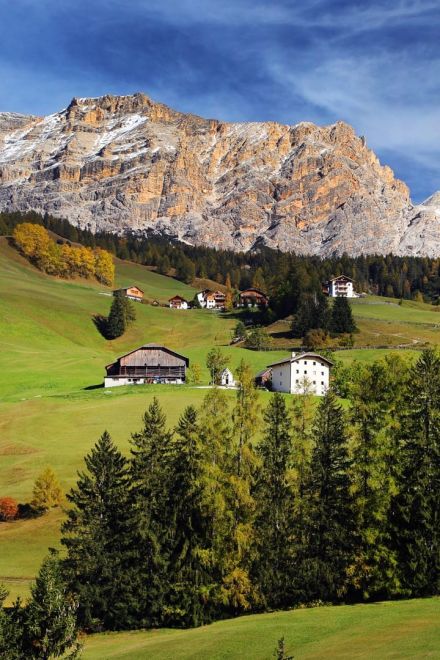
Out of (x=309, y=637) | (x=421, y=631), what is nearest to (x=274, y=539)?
(x=309, y=637)

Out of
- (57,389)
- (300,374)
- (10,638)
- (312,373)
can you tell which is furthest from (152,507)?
(312,373)

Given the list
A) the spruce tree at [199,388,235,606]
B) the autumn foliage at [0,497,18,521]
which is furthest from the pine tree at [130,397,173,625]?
the autumn foliage at [0,497,18,521]

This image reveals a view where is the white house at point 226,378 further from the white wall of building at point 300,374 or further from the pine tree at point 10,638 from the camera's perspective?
the pine tree at point 10,638

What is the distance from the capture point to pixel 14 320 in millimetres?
151375

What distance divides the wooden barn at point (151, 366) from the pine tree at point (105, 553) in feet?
238

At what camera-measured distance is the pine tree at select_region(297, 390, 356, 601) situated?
118ft

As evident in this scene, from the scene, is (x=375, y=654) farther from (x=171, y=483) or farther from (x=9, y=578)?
(x=9, y=578)

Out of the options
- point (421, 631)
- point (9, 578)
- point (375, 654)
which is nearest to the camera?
point (375, 654)

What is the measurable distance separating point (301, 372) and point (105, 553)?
70.3m

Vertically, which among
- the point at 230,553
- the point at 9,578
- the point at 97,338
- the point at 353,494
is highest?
the point at 97,338

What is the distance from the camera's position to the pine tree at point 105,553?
3581 centimetres

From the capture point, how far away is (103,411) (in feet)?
270

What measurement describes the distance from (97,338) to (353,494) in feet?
420

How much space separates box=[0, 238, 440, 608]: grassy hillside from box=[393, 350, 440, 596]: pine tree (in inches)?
884
